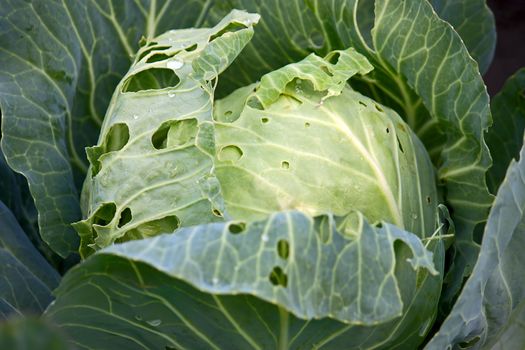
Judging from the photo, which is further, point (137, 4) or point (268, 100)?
point (137, 4)

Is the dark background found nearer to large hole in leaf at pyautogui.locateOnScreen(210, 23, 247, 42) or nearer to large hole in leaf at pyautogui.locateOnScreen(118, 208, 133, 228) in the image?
large hole in leaf at pyautogui.locateOnScreen(210, 23, 247, 42)

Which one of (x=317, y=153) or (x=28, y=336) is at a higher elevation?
(x=28, y=336)

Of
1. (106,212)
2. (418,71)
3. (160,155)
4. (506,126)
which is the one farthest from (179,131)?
(506,126)

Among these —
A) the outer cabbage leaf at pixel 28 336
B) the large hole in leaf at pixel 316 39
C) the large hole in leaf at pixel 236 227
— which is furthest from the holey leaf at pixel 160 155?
the outer cabbage leaf at pixel 28 336

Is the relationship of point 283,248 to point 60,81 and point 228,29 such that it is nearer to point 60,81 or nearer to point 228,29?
point 228,29

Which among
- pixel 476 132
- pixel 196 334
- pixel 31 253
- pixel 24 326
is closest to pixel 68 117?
pixel 31 253

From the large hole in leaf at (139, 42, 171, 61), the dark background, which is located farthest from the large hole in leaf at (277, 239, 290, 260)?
the dark background

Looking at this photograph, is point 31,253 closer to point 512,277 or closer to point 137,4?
point 137,4
